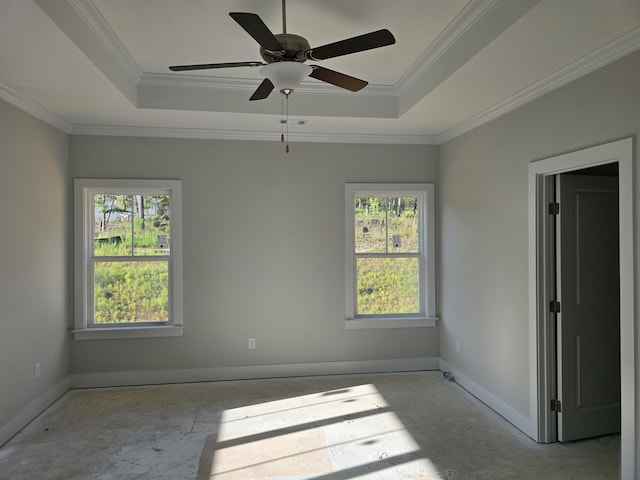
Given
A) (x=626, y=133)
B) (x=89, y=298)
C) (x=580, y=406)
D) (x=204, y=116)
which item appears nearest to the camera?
(x=626, y=133)

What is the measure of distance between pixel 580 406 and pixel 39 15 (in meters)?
4.28

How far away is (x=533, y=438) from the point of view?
335cm

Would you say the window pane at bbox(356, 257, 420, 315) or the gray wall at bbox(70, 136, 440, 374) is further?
the window pane at bbox(356, 257, 420, 315)

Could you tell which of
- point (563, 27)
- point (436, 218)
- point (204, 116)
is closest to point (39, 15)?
point (204, 116)

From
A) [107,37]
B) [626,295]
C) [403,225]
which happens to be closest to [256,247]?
[403,225]

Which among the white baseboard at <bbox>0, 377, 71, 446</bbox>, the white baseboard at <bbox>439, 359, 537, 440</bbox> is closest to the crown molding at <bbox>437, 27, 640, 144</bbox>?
the white baseboard at <bbox>439, 359, 537, 440</bbox>

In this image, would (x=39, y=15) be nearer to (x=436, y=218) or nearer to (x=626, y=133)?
(x=626, y=133)

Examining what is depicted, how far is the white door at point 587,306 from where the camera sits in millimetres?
3285

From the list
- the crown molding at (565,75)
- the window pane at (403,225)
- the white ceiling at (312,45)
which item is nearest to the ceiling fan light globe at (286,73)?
the white ceiling at (312,45)

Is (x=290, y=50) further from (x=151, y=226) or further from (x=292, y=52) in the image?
(x=151, y=226)

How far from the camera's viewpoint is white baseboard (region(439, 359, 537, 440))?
3.44 m

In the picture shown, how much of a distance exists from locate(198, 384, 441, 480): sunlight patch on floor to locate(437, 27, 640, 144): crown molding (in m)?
2.76

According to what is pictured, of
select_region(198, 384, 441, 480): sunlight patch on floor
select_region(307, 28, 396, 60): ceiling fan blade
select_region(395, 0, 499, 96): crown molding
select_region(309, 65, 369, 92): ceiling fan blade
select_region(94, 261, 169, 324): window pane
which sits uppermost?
select_region(395, 0, 499, 96): crown molding

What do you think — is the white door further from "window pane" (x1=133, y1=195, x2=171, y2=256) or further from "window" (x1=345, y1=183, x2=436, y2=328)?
"window pane" (x1=133, y1=195, x2=171, y2=256)
